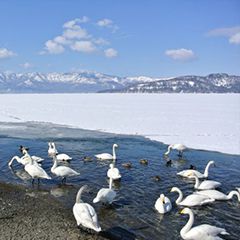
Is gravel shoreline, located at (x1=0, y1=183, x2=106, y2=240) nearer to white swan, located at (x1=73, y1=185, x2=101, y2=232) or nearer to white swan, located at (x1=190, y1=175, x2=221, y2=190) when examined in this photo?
white swan, located at (x1=73, y1=185, x2=101, y2=232)

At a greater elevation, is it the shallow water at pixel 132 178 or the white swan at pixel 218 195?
the white swan at pixel 218 195

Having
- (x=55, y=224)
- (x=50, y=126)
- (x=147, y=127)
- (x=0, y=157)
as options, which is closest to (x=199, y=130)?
(x=147, y=127)

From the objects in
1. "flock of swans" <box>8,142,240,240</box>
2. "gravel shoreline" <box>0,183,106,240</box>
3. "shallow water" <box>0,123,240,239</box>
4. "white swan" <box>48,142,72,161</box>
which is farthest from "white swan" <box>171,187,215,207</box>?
"white swan" <box>48,142,72,161</box>

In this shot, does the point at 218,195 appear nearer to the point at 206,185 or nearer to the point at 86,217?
the point at 206,185

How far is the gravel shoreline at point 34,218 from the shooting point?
32.6ft

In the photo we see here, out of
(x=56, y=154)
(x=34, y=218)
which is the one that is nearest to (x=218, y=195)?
(x=34, y=218)

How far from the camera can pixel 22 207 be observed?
1213cm

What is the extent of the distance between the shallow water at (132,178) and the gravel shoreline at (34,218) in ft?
2.44

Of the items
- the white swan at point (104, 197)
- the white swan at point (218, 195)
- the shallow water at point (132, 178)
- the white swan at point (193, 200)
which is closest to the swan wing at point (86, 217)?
the shallow water at point (132, 178)

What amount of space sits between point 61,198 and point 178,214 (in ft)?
13.5

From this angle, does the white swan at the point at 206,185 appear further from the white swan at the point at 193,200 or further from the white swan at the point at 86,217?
the white swan at the point at 86,217

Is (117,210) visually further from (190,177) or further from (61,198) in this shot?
(190,177)

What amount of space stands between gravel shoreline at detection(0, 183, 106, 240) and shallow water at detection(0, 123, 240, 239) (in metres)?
0.74

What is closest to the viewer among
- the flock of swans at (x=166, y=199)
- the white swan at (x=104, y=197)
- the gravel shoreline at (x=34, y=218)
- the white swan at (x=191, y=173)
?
the gravel shoreline at (x=34, y=218)
